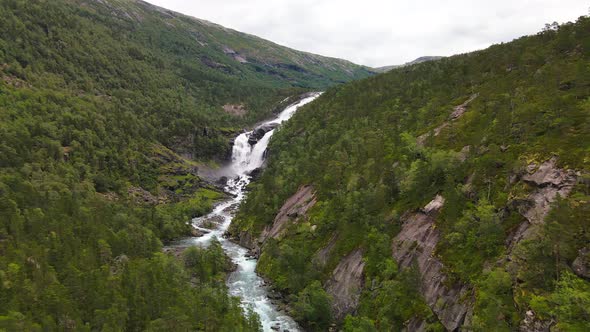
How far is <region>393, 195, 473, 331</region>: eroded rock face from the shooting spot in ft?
127

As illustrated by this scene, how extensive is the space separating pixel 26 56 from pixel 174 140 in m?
66.2

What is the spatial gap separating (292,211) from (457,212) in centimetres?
4171

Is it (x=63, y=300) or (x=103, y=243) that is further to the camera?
(x=103, y=243)

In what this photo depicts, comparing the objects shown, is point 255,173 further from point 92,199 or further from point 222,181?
point 92,199

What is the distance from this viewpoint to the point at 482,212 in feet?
139

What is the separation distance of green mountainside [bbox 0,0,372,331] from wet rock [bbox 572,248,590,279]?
31449mm

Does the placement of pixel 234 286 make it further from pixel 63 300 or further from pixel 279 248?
pixel 63 300

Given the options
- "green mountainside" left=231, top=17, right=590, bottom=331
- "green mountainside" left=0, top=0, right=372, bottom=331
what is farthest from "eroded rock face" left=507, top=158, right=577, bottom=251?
"green mountainside" left=0, top=0, right=372, bottom=331

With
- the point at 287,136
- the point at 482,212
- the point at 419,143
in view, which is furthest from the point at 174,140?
the point at 482,212

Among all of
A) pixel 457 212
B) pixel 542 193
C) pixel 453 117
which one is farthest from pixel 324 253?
pixel 453 117

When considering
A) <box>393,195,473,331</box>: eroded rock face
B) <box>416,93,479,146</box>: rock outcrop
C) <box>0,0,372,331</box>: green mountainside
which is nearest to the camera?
<box>393,195,473,331</box>: eroded rock face

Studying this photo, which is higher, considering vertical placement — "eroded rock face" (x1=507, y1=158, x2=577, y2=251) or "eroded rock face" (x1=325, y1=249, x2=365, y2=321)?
"eroded rock face" (x1=507, y1=158, x2=577, y2=251)

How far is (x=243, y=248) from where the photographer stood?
90.0 m

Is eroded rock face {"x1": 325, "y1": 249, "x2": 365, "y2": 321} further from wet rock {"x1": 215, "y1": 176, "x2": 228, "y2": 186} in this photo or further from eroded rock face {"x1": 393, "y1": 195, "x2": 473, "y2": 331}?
wet rock {"x1": 215, "y1": 176, "x2": 228, "y2": 186}
